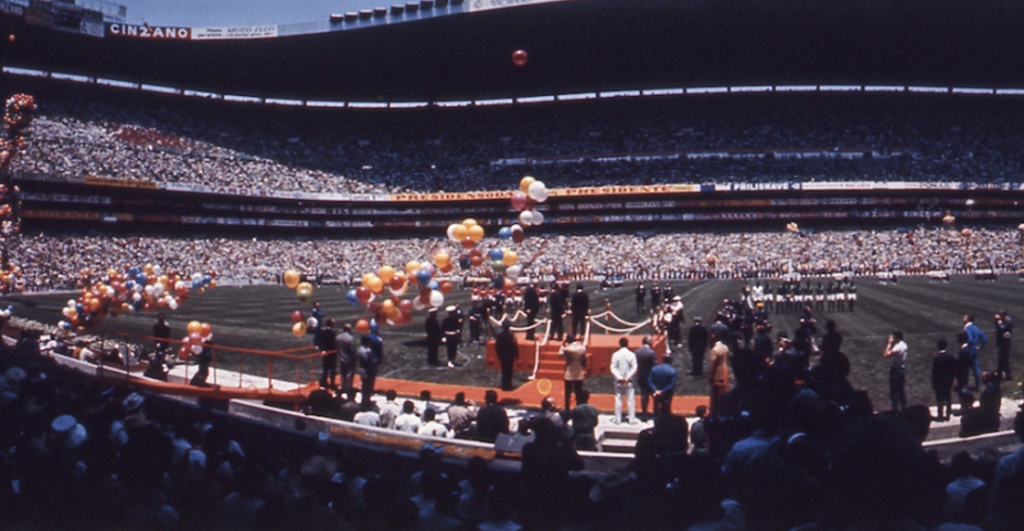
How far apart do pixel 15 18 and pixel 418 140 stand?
37.1 metres

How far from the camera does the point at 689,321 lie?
23.3 meters

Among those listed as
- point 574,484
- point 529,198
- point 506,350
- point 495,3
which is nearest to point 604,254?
point 495,3

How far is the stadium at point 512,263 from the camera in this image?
446 cm

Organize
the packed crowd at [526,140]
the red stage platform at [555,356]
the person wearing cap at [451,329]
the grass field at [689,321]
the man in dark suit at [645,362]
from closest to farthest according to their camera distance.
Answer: the man in dark suit at [645,362]
the grass field at [689,321]
the red stage platform at [555,356]
the person wearing cap at [451,329]
the packed crowd at [526,140]

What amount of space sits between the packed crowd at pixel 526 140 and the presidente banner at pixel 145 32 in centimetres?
876

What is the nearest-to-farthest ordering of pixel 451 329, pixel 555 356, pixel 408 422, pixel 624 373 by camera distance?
pixel 408 422 < pixel 624 373 < pixel 555 356 < pixel 451 329

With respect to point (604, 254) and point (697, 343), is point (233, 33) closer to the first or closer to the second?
point (604, 254)

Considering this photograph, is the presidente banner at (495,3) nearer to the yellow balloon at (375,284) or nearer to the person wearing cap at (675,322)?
the person wearing cap at (675,322)

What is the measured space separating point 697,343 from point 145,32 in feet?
195

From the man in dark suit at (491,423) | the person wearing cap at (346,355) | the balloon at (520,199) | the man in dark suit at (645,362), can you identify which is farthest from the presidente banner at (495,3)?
the man in dark suit at (491,423)

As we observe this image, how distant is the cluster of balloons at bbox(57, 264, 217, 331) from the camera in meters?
16.3

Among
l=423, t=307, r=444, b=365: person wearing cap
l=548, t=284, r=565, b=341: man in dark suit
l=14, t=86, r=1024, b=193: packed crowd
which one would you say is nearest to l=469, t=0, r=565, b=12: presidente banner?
l=14, t=86, r=1024, b=193: packed crowd

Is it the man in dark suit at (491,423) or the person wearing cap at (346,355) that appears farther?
the person wearing cap at (346,355)

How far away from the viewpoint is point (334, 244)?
6525cm
